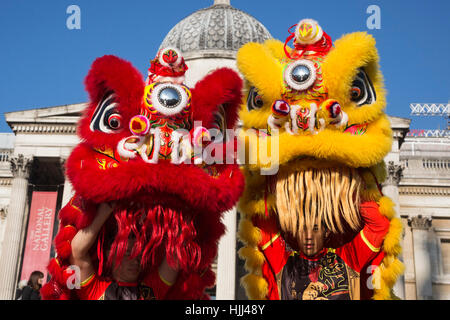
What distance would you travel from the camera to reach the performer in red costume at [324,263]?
4.26m

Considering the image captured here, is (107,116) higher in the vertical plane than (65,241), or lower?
higher

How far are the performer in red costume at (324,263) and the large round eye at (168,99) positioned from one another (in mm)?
Answer: 1384

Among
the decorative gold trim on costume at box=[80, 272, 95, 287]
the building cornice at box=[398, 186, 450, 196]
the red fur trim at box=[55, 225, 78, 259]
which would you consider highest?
the building cornice at box=[398, 186, 450, 196]

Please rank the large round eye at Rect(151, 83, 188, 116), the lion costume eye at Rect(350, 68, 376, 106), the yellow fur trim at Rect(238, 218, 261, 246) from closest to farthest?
1. the large round eye at Rect(151, 83, 188, 116)
2. the yellow fur trim at Rect(238, 218, 261, 246)
3. the lion costume eye at Rect(350, 68, 376, 106)

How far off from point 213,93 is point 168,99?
39cm

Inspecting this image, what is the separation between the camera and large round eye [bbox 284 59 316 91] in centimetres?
445

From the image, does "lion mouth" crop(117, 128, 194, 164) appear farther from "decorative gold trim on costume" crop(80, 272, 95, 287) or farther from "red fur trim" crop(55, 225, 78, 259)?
"decorative gold trim on costume" crop(80, 272, 95, 287)

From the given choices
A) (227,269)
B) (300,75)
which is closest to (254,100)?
(300,75)

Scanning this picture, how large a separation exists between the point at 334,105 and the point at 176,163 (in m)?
1.37

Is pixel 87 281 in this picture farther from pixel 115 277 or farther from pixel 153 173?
pixel 153 173

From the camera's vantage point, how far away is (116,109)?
4.09 metres

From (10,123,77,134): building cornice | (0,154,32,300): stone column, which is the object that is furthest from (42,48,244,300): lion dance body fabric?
(10,123,77,134): building cornice

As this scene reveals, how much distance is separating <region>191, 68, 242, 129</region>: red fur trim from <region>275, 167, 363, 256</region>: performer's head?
817mm

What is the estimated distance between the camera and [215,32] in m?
22.5
